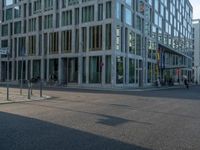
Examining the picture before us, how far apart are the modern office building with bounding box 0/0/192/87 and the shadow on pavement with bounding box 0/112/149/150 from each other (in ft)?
122

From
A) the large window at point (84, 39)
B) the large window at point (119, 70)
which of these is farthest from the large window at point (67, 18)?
the large window at point (119, 70)

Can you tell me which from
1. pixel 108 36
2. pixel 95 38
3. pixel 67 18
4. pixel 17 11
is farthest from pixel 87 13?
pixel 17 11

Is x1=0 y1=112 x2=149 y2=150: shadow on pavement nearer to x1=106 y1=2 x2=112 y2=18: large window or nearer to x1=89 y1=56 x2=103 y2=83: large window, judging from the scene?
x1=89 y1=56 x2=103 y2=83: large window

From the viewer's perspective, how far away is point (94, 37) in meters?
50.2

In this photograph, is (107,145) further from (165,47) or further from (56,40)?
(165,47)

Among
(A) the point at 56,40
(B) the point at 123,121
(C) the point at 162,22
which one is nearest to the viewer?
(B) the point at 123,121

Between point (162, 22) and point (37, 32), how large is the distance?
3321 centimetres

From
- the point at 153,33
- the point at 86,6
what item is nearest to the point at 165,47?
the point at 153,33

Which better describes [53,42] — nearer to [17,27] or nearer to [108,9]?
[17,27]

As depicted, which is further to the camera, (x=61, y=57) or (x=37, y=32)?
(x=37, y=32)

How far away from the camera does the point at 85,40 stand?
169ft

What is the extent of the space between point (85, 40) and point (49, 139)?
145 ft

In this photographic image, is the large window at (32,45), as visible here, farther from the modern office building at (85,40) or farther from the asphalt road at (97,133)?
the asphalt road at (97,133)

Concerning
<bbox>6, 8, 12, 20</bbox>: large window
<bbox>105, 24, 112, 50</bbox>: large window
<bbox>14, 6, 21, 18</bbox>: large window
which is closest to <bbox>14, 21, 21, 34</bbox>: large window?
<bbox>14, 6, 21, 18</bbox>: large window
